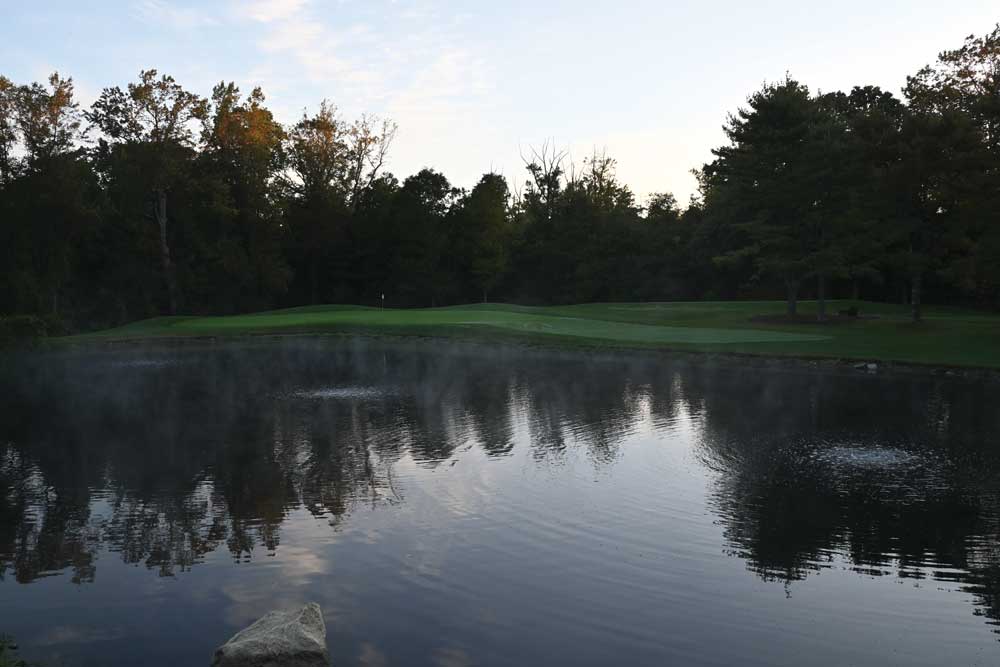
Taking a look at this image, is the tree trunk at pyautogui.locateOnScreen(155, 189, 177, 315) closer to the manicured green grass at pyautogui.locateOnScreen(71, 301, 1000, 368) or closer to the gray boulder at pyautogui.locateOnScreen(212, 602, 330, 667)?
the manicured green grass at pyautogui.locateOnScreen(71, 301, 1000, 368)

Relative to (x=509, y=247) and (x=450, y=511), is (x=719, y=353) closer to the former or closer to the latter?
(x=450, y=511)

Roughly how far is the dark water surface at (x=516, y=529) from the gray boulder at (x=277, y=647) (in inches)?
15.9

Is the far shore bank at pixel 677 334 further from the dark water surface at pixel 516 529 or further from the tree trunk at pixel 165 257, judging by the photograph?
the tree trunk at pixel 165 257

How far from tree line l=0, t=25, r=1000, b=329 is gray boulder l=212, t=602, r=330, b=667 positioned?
31.4 m

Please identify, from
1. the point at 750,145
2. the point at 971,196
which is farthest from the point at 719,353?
the point at 750,145

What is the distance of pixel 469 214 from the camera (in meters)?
A: 74.4

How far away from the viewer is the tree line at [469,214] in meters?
37.7

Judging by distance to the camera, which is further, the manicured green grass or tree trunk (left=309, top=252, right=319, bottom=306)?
tree trunk (left=309, top=252, right=319, bottom=306)

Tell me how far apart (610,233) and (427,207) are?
1646cm

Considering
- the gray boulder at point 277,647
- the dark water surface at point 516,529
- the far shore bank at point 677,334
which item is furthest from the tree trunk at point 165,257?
the gray boulder at point 277,647

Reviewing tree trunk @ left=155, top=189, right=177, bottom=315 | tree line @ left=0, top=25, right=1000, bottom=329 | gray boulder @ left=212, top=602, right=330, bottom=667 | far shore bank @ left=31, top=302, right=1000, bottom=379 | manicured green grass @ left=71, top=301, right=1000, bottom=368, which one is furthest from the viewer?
tree trunk @ left=155, top=189, right=177, bottom=315

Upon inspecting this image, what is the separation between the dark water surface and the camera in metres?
6.80

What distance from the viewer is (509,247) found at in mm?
76375

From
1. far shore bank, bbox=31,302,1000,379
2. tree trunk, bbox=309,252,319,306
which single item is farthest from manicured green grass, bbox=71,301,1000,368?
tree trunk, bbox=309,252,319,306
